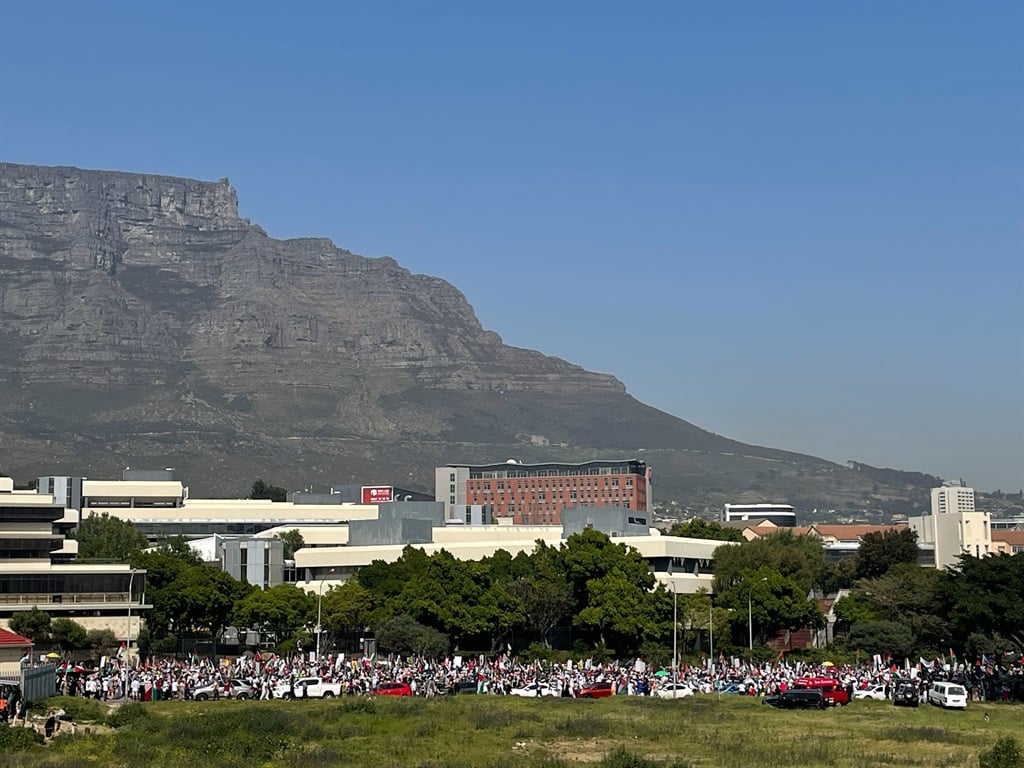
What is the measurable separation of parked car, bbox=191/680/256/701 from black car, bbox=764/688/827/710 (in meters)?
26.7

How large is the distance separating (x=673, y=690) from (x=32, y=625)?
146ft

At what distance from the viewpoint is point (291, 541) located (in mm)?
172375

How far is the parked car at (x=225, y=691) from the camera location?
82.8 meters

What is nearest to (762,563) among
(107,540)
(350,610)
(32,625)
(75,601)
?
(350,610)

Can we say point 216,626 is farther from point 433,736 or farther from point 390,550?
point 433,736

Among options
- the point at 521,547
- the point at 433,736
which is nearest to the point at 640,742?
the point at 433,736

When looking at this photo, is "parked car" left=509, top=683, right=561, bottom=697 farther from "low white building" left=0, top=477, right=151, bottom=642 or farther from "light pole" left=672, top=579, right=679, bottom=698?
"low white building" left=0, top=477, right=151, bottom=642

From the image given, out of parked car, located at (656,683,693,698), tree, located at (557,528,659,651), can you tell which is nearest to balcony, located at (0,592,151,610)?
tree, located at (557,528,659,651)

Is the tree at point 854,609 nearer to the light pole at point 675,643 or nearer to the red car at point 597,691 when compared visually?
the light pole at point 675,643

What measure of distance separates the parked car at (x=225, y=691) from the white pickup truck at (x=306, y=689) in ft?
4.73

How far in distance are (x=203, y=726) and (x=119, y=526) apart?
317 feet

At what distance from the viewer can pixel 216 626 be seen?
120875 millimetres

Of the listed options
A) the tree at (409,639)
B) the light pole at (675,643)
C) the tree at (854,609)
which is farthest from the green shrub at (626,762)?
the tree at (854,609)

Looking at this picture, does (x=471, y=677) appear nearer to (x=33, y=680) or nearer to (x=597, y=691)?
(x=597, y=691)
